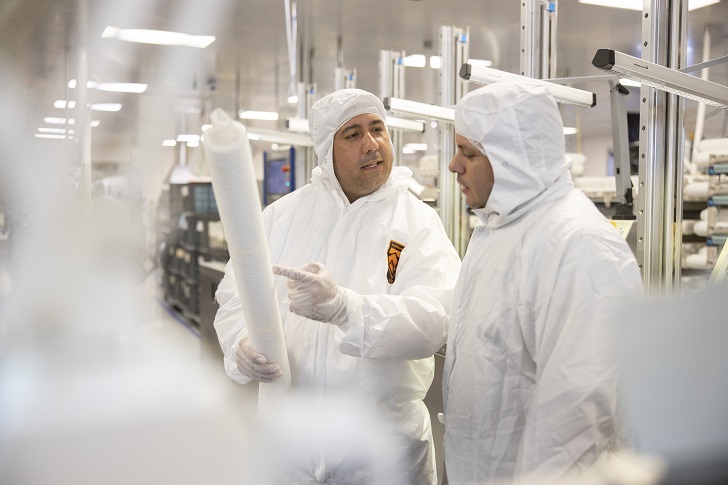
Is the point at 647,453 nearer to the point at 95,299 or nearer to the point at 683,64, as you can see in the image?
the point at 95,299

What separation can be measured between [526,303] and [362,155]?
58 cm

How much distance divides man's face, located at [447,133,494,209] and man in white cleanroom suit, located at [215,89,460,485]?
236 mm

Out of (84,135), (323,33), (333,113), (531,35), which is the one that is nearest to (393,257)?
(333,113)

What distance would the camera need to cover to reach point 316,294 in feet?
4.13

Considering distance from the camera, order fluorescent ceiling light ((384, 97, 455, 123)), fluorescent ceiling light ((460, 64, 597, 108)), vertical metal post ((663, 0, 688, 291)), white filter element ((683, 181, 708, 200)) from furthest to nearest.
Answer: white filter element ((683, 181, 708, 200)) → fluorescent ceiling light ((384, 97, 455, 123)) → vertical metal post ((663, 0, 688, 291)) → fluorescent ceiling light ((460, 64, 597, 108))

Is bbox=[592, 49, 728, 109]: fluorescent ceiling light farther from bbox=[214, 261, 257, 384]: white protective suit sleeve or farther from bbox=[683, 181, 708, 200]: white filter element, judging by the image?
bbox=[683, 181, 708, 200]: white filter element

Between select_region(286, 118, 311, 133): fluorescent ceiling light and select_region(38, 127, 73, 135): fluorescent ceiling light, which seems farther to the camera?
select_region(286, 118, 311, 133): fluorescent ceiling light

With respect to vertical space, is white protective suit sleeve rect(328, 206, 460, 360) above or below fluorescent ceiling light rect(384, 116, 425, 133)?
below

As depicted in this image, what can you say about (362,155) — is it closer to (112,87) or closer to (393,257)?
(393,257)

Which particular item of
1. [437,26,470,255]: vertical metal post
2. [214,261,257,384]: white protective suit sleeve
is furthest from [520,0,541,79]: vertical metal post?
[214,261,257,384]: white protective suit sleeve

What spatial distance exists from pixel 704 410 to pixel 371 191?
3.59 feet

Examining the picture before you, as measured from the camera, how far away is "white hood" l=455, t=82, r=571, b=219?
3.82ft

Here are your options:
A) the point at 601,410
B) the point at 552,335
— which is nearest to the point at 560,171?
the point at 552,335

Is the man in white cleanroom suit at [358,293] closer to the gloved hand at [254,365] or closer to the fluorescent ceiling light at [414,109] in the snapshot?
the gloved hand at [254,365]
